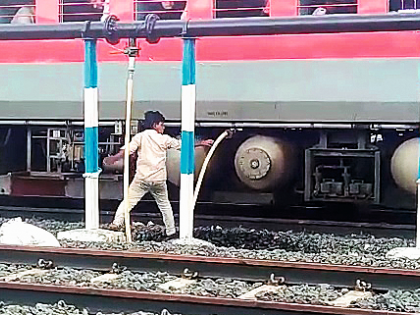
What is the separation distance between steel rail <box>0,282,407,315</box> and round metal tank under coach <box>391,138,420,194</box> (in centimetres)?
381

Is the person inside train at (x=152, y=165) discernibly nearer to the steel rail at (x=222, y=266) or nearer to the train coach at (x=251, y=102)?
the train coach at (x=251, y=102)

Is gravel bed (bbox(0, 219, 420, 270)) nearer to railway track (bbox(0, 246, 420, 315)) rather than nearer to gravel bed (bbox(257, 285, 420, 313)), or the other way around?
railway track (bbox(0, 246, 420, 315))

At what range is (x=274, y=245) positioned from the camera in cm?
911

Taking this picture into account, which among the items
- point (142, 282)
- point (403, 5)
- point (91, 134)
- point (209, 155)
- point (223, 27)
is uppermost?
point (403, 5)

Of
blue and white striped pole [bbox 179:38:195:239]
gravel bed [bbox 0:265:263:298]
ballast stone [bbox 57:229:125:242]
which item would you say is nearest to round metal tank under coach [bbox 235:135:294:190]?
blue and white striped pole [bbox 179:38:195:239]

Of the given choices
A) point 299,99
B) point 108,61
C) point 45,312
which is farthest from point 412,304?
point 108,61

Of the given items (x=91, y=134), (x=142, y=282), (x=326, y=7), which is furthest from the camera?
(x=326, y=7)

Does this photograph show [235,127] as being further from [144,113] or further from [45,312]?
[45,312]

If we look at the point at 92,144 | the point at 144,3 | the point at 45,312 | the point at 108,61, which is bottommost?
the point at 45,312

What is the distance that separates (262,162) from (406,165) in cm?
152

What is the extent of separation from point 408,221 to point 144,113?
3.22 m

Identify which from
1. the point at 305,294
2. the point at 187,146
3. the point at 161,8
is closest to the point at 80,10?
the point at 161,8

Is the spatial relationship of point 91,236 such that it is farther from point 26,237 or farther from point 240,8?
point 240,8

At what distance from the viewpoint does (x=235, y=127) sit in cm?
981
